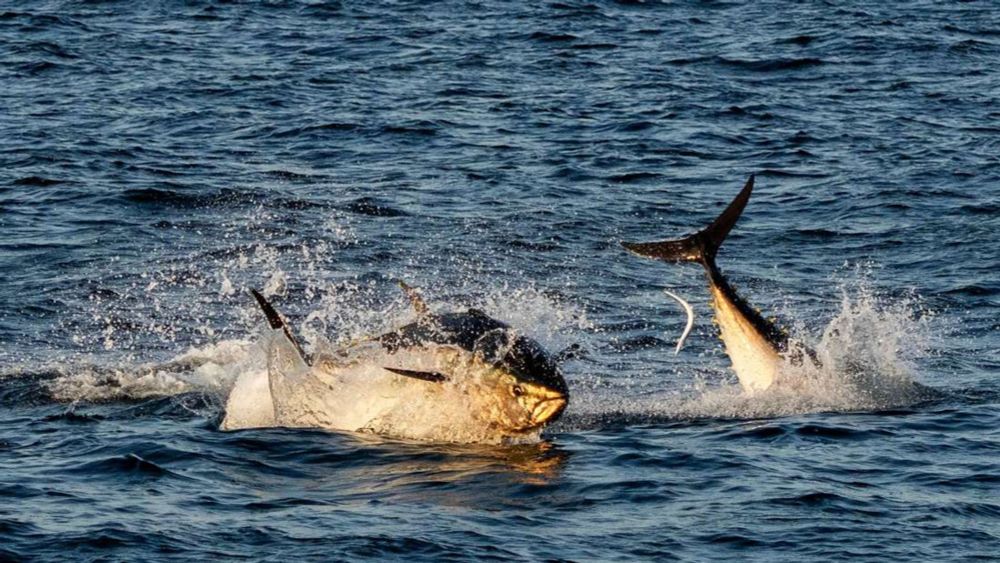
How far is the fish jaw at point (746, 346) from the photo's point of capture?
18094 mm

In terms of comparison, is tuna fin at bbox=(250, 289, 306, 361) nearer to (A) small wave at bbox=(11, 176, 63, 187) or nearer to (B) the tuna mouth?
(B) the tuna mouth

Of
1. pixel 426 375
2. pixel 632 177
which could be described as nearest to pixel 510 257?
pixel 632 177

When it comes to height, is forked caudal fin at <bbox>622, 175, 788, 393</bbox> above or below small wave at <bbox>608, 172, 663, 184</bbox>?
above

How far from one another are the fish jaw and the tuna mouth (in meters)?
3.73

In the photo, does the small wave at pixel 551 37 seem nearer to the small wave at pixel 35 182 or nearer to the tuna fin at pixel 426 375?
the small wave at pixel 35 182

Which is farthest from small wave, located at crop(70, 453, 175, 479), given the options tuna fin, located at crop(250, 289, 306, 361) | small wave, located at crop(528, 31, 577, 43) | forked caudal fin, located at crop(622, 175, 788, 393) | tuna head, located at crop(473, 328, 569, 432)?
small wave, located at crop(528, 31, 577, 43)

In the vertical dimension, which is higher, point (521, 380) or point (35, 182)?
point (521, 380)

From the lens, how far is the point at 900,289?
2325cm

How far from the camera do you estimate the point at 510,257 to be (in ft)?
79.7

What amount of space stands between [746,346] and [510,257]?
6650 mm

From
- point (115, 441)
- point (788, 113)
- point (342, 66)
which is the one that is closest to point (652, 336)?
point (115, 441)

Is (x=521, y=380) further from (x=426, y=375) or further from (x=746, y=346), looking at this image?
(x=746, y=346)

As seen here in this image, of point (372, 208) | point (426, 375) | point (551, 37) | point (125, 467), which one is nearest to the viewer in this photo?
point (125, 467)

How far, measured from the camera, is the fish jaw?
18.1m
